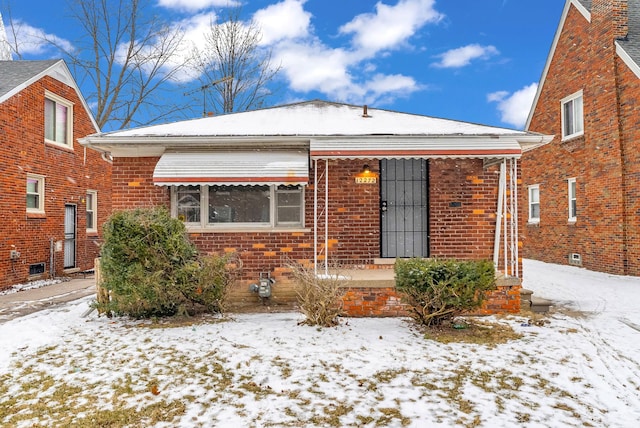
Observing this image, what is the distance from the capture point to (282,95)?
25.4 metres

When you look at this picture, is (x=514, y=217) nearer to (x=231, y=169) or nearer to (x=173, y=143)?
(x=231, y=169)

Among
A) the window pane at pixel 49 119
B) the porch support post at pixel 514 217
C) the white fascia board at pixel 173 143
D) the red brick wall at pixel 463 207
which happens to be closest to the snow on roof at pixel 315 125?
the white fascia board at pixel 173 143

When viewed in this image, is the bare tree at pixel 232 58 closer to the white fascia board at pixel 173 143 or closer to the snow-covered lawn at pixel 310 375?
the white fascia board at pixel 173 143

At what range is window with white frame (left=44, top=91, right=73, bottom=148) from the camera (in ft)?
45.1

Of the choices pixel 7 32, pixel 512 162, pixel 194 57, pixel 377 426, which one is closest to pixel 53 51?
pixel 7 32

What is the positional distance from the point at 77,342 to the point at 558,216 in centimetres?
1660

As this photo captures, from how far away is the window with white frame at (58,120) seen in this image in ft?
45.1

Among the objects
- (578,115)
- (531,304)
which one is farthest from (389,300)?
(578,115)

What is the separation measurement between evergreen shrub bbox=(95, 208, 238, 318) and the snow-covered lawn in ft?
1.56

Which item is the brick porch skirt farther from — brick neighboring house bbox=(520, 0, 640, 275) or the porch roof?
brick neighboring house bbox=(520, 0, 640, 275)

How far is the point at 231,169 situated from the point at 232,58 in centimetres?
1790

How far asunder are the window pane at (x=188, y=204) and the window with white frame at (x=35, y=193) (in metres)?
7.40

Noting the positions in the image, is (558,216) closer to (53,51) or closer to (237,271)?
(237,271)

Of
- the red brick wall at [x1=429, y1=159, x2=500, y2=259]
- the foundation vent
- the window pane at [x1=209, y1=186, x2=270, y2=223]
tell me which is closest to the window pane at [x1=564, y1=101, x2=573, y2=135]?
the foundation vent
